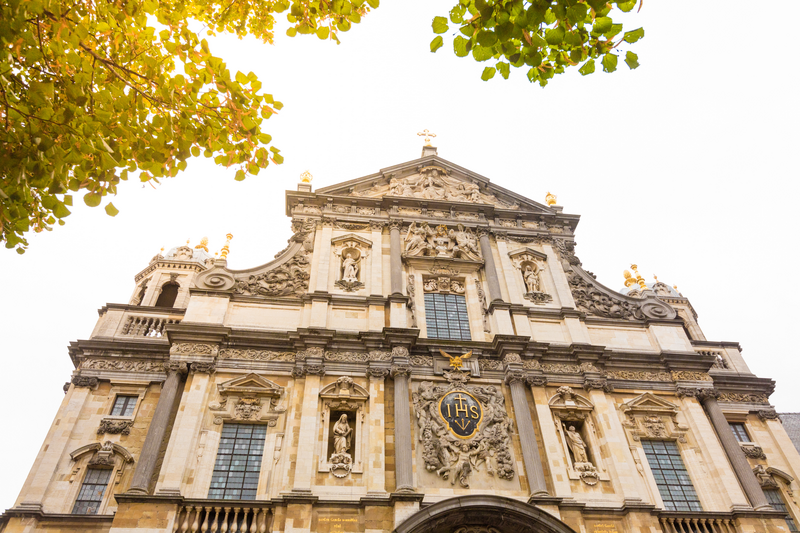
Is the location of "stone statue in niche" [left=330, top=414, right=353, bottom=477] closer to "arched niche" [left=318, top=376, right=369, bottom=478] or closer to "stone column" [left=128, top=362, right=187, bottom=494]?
"arched niche" [left=318, top=376, right=369, bottom=478]

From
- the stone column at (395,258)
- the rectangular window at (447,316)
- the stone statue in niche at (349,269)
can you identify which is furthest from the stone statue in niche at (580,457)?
the stone statue in niche at (349,269)

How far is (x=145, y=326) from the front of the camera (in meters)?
18.1

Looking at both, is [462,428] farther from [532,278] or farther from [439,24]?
[439,24]

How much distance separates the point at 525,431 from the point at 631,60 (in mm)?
11517

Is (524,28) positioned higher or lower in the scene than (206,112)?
lower

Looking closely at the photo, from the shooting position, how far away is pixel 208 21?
779cm

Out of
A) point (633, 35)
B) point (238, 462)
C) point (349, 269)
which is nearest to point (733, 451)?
point (349, 269)

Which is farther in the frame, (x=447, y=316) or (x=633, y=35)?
(x=447, y=316)

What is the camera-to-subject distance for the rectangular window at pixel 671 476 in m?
15.5

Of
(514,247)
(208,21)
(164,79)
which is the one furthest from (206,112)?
(514,247)

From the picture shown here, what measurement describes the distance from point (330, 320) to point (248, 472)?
197 inches

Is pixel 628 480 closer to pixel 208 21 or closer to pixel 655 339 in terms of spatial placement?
pixel 655 339

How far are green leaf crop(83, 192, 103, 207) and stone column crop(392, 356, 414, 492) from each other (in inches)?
396

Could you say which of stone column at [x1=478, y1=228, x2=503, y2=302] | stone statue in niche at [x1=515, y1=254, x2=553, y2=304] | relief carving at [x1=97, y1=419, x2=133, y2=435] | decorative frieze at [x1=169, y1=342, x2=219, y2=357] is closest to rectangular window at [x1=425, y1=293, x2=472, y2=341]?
stone column at [x1=478, y1=228, x2=503, y2=302]
